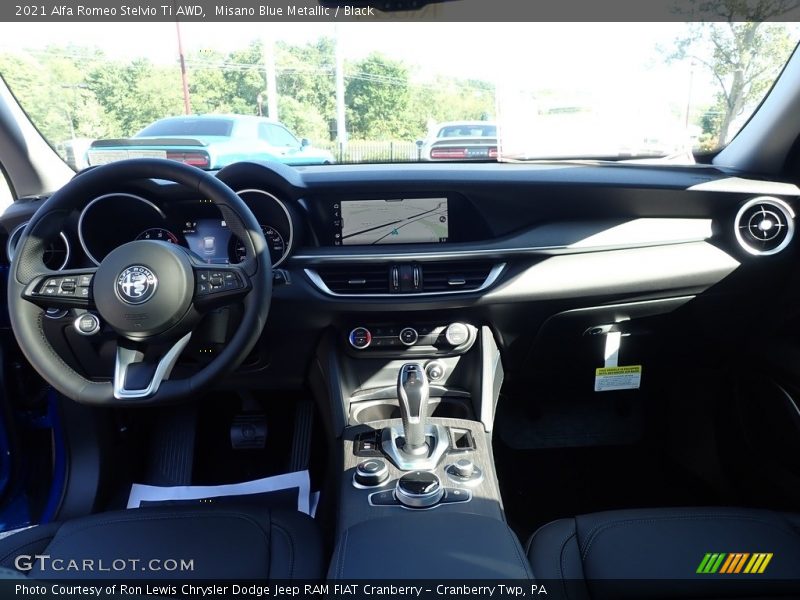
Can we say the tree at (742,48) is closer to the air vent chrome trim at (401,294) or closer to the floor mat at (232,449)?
the air vent chrome trim at (401,294)

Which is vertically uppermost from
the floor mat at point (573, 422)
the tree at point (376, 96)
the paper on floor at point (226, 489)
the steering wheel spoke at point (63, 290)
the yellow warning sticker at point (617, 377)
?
the tree at point (376, 96)

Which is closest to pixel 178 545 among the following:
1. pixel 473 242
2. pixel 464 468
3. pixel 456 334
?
pixel 464 468

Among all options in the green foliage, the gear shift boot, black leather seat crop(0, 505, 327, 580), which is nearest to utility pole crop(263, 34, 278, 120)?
the green foliage

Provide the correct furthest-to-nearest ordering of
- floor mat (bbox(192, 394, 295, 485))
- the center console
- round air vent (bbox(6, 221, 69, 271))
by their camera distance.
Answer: floor mat (bbox(192, 394, 295, 485)) < round air vent (bbox(6, 221, 69, 271)) < the center console

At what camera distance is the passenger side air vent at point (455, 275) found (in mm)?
2000

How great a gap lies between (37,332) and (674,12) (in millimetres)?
2139

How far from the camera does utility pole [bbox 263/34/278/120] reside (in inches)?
76.3

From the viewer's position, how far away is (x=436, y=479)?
1.62m

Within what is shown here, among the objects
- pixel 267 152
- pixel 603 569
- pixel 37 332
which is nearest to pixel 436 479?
pixel 603 569

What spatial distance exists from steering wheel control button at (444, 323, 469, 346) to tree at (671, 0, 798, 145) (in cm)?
117

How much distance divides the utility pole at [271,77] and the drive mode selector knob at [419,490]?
1251mm

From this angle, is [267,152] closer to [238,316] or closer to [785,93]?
[238,316]

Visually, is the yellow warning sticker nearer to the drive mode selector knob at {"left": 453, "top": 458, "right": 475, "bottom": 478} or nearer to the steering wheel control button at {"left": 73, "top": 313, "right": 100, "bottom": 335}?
the drive mode selector knob at {"left": 453, "top": 458, "right": 475, "bottom": 478}

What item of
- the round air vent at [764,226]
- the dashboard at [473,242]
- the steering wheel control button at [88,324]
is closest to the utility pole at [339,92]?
the dashboard at [473,242]
